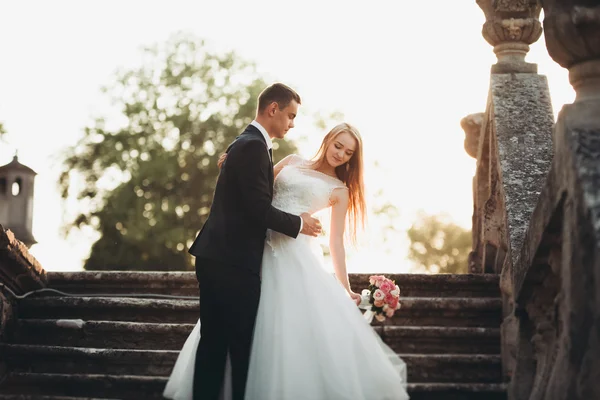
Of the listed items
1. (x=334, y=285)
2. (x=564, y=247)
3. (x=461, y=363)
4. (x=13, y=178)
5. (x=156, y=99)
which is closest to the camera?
(x=564, y=247)

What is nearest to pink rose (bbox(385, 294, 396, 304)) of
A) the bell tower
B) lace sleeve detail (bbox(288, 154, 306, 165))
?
lace sleeve detail (bbox(288, 154, 306, 165))

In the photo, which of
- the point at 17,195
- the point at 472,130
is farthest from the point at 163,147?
the point at 472,130

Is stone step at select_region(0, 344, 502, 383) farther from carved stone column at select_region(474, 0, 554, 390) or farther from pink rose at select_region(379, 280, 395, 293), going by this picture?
pink rose at select_region(379, 280, 395, 293)

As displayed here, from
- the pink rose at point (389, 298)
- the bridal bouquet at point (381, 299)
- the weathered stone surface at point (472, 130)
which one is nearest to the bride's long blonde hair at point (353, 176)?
the bridal bouquet at point (381, 299)

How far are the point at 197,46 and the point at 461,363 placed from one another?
3390 centimetres

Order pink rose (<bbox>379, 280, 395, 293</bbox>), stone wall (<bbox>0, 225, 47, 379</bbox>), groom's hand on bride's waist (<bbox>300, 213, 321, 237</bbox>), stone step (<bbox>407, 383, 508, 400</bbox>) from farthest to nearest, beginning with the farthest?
stone wall (<bbox>0, 225, 47, 379</bbox>) < stone step (<bbox>407, 383, 508, 400</bbox>) < pink rose (<bbox>379, 280, 395, 293</bbox>) < groom's hand on bride's waist (<bbox>300, 213, 321, 237</bbox>)

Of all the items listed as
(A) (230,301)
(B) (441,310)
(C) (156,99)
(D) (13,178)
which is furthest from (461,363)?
(C) (156,99)

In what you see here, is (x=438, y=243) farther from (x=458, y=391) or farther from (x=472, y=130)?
(x=458, y=391)

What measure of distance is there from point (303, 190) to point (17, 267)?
2887 mm

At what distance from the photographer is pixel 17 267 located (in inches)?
313

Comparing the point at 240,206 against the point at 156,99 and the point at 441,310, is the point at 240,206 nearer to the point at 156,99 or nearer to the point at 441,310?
the point at 441,310

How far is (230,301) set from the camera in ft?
18.1

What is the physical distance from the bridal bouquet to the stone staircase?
839 mm

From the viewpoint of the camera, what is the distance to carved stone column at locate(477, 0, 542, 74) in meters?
7.91
